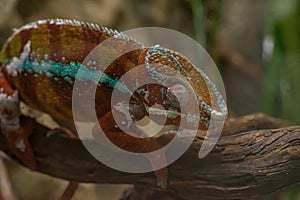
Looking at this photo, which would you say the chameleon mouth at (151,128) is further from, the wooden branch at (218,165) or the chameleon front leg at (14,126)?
the chameleon front leg at (14,126)

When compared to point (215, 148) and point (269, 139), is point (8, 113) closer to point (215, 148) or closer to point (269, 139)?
point (215, 148)

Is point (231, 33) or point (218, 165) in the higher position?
point (218, 165)

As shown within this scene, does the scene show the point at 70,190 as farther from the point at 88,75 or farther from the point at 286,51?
the point at 286,51

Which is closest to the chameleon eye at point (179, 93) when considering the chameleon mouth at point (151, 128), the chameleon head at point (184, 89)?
the chameleon head at point (184, 89)

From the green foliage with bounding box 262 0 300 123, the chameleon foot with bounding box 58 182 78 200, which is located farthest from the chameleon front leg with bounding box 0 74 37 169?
the green foliage with bounding box 262 0 300 123

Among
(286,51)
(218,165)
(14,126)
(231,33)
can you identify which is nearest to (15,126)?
(14,126)

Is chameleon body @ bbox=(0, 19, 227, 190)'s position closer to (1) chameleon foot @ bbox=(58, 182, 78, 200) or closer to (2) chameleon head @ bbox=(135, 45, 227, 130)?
(2) chameleon head @ bbox=(135, 45, 227, 130)

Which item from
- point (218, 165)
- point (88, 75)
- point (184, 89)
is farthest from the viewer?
point (88, 75)

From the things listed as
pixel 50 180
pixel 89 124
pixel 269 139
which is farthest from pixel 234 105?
pixel 269 139
